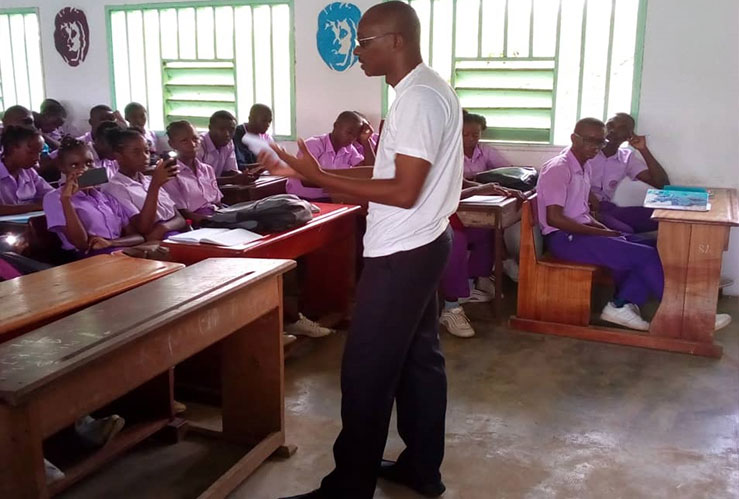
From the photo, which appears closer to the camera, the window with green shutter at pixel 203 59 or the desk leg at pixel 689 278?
the desk leg at pixel 689 278

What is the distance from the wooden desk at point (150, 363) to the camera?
1504mm

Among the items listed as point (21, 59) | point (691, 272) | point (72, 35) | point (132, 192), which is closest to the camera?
point (132, 192)

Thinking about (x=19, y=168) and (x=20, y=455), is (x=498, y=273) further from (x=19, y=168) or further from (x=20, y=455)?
(x=20, y=455)

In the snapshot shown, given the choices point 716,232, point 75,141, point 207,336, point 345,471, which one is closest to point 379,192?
point 207,336

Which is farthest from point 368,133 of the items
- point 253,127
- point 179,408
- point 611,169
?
point 179,408

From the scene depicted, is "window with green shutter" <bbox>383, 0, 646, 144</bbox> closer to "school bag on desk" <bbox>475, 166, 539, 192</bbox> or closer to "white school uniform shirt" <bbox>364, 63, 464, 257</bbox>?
"school bag on desk" <bbox>475, 166, 539, 192</bbox>

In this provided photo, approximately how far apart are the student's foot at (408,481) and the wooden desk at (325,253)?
1.09 m

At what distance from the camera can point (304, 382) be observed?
10.6ft

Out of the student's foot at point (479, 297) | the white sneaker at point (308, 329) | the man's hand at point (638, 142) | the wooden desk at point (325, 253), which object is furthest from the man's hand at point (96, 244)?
the man's hand at point (638, 142)

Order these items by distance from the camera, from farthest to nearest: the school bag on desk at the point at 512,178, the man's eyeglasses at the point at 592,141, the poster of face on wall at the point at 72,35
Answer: the poster of face on wall at the point at 72,35 < the school bag on desk at the point at 512,178 < the man's eyeglasses at the point at 592,141

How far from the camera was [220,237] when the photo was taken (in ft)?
9.86

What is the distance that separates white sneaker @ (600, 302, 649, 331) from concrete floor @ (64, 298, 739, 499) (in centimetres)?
21

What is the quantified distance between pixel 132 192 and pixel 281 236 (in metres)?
0.79

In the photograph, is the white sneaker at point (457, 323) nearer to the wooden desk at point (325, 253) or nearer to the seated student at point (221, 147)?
the wooden desk at point (325, 253)
